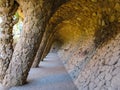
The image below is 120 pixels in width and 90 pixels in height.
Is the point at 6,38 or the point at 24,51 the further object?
the point at 6,38

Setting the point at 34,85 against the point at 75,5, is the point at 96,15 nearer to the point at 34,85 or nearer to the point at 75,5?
the point at 75,5

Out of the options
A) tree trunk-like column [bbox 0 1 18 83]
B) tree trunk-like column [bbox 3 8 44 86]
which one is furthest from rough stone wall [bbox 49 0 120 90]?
tree trunk-like column [bbox 0 1 18 83]

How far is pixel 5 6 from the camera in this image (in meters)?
6.60

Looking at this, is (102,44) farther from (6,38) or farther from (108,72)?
(6,38)

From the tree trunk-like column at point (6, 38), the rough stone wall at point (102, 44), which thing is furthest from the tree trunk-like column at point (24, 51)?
the rough stone wall at point (102, 44)

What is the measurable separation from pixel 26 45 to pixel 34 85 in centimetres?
126

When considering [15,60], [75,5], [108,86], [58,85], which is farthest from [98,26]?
[108,86]

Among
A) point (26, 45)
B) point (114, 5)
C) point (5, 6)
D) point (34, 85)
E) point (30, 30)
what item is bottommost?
point (34, 85)

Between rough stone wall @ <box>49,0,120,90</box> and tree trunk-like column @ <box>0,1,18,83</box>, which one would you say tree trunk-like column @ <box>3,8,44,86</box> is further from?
rough stone wall @ <box>49,0,120,90</box>

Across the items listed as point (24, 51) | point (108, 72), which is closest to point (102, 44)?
point (108, 72)

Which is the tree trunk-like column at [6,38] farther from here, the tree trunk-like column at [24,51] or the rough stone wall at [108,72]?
the rough stone wall at [108,72]

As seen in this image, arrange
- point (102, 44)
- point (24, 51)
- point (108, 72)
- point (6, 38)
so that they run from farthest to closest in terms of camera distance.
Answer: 1. point (102, 44)
2. point (6, 38)
3. point (24, 51)
4. point (108, 72)

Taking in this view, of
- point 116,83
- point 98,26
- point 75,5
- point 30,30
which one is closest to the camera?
point 116,83

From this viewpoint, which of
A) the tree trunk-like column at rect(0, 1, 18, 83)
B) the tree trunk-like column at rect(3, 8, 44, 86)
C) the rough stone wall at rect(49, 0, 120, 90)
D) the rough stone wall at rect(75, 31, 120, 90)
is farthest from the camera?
the tree trunk-like column at rect(0, 1, 18, 83)
